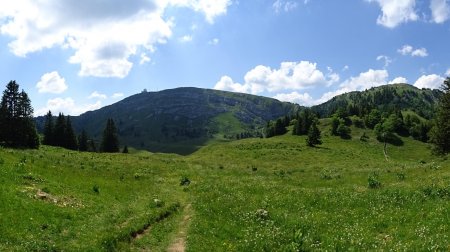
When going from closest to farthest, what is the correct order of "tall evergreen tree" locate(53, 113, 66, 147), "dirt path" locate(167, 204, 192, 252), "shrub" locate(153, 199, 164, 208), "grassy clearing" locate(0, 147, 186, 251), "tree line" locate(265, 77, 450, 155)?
"grassy clearing" locate(0, 147, 186, 251), "dirt path" locate(167, 204, 192, 252), "shrub" locate(153, 199, 164, 208), "tall evergreen tree" locate(53, 113, 66, 147), "tree line" locate(265, 77, 450, 155)

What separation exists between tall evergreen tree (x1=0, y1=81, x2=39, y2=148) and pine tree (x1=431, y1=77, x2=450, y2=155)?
76397 mm

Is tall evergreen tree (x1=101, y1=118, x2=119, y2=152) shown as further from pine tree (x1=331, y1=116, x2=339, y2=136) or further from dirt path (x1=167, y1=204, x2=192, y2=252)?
dirt path (x1=167, y1=204, x2=192, y2=252)

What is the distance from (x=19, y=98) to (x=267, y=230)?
77.4m

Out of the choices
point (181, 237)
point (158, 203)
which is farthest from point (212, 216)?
point (158, 203)

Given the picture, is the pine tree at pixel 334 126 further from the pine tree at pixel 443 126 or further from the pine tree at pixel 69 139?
the pine tree at pixel 69 139

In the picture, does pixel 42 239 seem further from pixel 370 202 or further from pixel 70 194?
pixel 370 202

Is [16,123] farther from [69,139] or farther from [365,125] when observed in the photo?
[365,125]

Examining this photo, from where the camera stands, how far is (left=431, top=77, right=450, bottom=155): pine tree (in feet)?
247

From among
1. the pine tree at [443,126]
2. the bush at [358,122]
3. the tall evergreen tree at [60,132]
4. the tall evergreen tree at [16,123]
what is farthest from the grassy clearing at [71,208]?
the bush at [358,122]

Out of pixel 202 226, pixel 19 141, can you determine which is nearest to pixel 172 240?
pixel 202 226

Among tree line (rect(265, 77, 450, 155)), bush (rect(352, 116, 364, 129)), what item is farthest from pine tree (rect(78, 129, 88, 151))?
bush (rect(352, 116, 364, 129))

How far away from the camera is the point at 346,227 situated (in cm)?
2019

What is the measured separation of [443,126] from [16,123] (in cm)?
8171

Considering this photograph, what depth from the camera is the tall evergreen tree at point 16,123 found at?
77.4 meters
